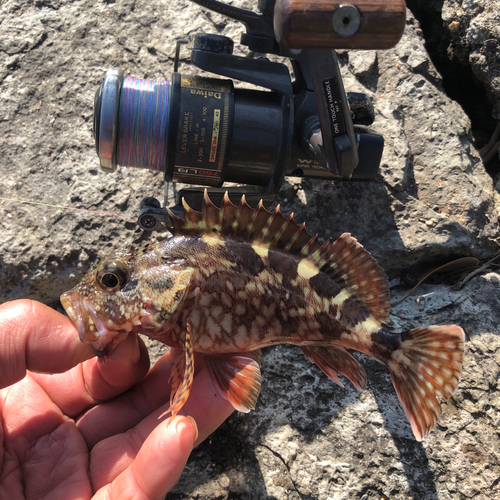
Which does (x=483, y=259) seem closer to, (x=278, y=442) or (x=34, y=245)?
(x=278, y=442)

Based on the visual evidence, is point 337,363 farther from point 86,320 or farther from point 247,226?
point 86,320

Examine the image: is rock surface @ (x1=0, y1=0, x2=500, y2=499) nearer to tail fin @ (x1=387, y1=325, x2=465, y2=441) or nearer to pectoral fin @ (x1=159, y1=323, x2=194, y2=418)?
tail fin @ (x1=387, y1=325, x2=465, y2=441)

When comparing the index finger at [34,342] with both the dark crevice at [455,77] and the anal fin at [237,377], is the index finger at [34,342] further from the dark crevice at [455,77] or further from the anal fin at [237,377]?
the dark crevice at [455,77]

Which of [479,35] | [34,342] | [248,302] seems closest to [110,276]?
[34,342]

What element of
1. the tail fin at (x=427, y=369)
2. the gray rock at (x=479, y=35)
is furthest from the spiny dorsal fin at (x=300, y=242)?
the gray rock at (x=479, y=35)

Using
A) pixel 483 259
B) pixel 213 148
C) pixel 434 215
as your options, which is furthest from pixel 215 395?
pixel 483 259

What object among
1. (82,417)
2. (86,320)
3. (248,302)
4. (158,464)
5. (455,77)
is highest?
(455,77)

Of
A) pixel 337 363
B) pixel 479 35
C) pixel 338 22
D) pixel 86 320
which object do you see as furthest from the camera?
pixel 479 35
